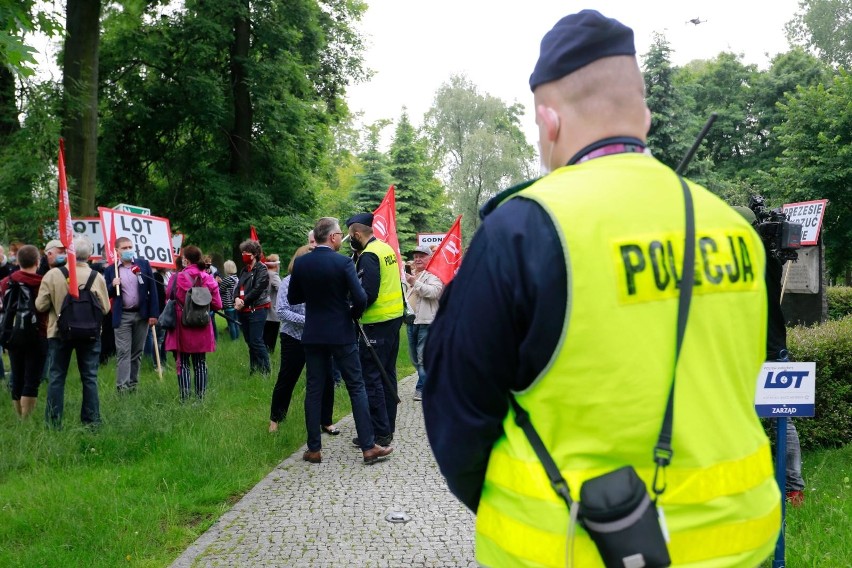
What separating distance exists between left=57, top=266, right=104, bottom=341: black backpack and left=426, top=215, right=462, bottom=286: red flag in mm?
4093

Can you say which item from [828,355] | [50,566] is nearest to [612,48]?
[50,566]

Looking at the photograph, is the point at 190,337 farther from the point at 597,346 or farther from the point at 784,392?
the point at 597,346

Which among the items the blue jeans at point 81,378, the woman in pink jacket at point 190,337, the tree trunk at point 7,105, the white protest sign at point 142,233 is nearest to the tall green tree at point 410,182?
the tree trunk at point 7,105

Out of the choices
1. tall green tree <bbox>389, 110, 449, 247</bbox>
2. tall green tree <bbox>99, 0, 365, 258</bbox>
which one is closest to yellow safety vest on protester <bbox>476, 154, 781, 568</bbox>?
tall green tree <bbox>99, 0, 365, 258</bbox>

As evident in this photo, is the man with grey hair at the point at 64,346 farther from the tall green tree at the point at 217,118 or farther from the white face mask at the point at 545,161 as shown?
the tall green tree at the point at 217,118

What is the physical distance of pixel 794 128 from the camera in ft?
67.4

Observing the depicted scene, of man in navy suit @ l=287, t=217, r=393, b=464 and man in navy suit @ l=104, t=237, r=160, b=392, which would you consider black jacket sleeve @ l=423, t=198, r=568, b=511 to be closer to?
man in navy suit @ l=287, t=217, r=393, b=464

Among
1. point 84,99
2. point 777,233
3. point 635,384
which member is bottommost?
point 635,384

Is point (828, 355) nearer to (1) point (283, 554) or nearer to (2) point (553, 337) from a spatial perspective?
(1) point (283, 554)

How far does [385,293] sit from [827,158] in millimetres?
15552

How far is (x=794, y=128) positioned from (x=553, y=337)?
71.4 feet

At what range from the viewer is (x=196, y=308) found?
9.30m

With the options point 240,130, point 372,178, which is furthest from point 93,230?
point 372,178

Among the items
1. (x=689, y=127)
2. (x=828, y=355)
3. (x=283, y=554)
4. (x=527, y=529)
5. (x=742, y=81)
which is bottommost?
(x=283, y=554)
